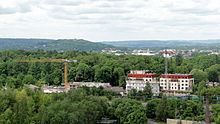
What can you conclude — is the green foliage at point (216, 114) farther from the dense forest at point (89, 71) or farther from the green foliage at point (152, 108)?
the dense forest at point (89, 71)

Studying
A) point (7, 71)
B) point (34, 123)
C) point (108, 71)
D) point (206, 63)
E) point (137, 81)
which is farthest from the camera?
point (206, 63)

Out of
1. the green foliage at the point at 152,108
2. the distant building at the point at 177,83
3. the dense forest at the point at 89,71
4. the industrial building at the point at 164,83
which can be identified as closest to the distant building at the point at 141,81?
the industrial building at the point at 164,83

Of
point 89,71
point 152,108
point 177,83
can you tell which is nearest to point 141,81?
point 177,83

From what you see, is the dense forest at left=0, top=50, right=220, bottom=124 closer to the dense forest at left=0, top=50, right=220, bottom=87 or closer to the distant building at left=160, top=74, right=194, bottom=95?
the dense forest at left=0, top=50, right=220, bottom=87

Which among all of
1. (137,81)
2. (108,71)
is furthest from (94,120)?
(108,71)

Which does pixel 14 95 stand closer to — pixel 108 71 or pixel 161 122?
pixel 161 122

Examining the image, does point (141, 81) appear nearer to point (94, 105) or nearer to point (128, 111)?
point (128, 111)
